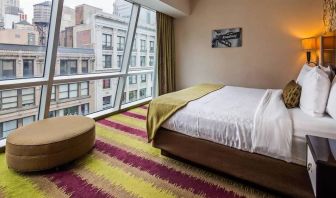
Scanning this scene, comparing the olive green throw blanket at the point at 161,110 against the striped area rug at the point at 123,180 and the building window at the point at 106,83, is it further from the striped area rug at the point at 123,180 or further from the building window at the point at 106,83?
the building window at the point at 106,83

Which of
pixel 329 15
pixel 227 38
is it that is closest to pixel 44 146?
pixel 227 38

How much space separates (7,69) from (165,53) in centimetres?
318

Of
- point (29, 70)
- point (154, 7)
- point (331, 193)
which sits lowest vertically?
point (331, 193)

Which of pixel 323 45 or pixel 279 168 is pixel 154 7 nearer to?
pixel 323 45

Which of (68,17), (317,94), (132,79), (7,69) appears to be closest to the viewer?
(317,94)

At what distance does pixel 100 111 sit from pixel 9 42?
6.42ft

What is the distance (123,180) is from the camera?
1.98m

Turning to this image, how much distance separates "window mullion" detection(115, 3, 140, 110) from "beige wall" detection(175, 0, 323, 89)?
53.8 inches

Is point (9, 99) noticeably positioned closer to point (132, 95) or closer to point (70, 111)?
point (70, 111)

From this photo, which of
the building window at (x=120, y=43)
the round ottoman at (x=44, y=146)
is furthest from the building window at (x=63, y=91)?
the building window at (x=120, y=43)

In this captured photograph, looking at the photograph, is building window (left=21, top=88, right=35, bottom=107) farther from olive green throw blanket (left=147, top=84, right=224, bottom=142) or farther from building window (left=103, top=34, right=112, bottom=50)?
olive green throw blanket (left=147, top=84, right=224, bottom=142)

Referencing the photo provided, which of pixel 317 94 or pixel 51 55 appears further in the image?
pixel 51 55

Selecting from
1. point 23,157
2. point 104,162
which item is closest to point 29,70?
point 23,157

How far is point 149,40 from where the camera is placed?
5094mm
